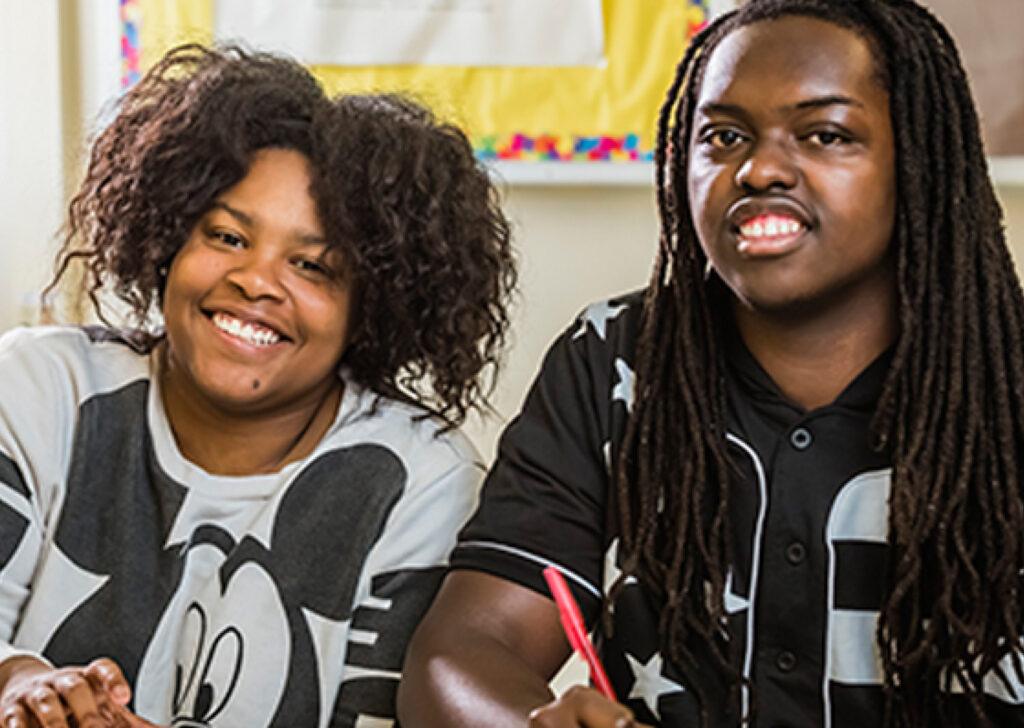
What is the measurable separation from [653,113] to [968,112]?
1.03 meters

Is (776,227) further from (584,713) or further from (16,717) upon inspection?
(16,717)

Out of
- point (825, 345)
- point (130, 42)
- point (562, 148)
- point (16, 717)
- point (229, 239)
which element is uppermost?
point (130, 42)

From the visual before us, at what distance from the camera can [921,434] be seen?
1188 millimetres

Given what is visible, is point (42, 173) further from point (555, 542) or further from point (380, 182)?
point (555, 542)

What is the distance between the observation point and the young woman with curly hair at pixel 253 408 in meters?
1.35

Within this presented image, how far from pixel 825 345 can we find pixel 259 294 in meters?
0.51

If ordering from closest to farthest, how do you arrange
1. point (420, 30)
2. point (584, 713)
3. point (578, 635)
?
point (584, 713) → point (578, 635) → point (420, 30)

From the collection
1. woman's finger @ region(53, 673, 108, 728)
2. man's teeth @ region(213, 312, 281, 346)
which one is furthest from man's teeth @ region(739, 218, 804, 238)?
woman's finger @ region(53, 673, 108, 728)

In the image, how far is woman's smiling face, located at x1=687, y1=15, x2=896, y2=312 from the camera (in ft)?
3.86

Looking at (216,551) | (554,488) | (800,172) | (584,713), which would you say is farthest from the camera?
(216,551)

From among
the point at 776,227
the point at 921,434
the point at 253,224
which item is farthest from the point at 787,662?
the point at 253,224

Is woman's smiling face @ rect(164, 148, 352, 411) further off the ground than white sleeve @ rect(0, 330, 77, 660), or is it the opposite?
woman's smiling face @ rect(164, 148, 352, 411)

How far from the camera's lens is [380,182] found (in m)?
1.46

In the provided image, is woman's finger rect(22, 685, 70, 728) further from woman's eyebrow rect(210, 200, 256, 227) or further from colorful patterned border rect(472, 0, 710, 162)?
colorful patterned border rect(472, 0, 710, 162)
